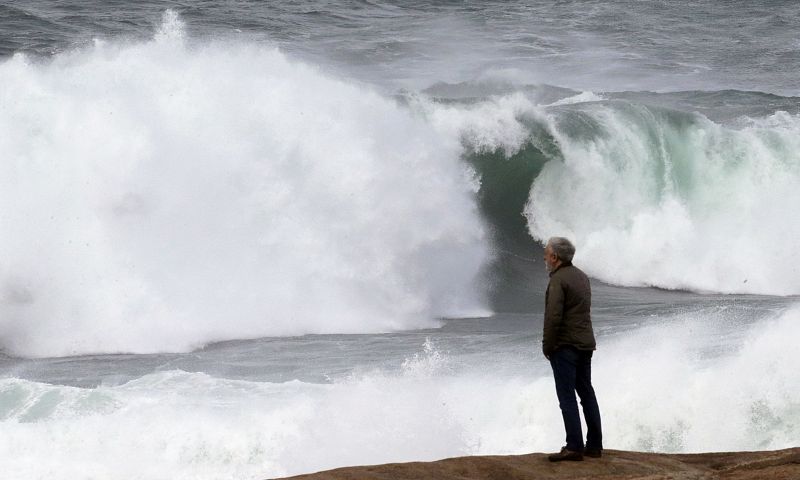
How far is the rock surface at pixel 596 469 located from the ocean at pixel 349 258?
172 centimetres

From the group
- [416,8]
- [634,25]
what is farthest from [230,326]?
[634,25]

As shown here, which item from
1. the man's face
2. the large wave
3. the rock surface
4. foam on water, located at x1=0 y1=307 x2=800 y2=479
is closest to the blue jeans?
the rock surface

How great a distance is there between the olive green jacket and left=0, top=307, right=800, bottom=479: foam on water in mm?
1961

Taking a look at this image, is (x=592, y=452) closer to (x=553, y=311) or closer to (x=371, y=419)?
(x=553, y=311)

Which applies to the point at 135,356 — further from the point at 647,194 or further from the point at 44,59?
the point at 647,194

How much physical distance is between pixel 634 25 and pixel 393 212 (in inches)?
666

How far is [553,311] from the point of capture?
6117mm

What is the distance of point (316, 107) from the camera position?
15.4m

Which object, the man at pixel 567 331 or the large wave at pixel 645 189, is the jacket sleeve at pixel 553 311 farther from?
the large wave at pixel 645 189

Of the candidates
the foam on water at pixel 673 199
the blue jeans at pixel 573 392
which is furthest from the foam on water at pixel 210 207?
the blue jeans at pixel 573 392

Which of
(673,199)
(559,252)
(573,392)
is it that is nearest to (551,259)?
(559,252)

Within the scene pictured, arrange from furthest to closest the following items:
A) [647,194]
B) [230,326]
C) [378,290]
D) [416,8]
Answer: [416,8] → [647,194] → [378,290] → [230,326]

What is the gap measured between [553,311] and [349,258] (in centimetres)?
774

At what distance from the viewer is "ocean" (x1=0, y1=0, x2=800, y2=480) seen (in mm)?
8117
